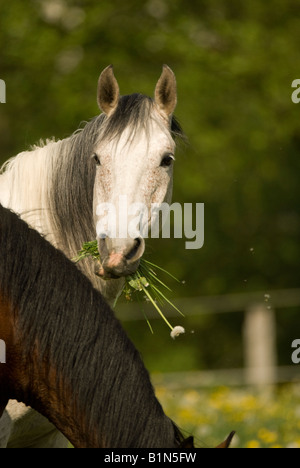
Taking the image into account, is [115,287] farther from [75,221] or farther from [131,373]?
[131,373]

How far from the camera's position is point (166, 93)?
176 inches

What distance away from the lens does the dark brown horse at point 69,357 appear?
2863 millimetres

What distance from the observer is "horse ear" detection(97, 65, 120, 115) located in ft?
14.4

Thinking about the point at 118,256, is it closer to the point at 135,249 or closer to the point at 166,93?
the point at 135,249

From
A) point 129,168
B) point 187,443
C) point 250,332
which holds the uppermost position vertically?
point 250,332

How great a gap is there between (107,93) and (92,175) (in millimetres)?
456

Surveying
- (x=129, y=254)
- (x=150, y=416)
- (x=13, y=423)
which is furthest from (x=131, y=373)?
(x=13, y=423)

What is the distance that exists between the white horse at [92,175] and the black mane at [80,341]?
1.01m

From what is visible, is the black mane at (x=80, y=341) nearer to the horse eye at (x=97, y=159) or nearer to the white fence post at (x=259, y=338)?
the horse eye at (x=97, y=159)

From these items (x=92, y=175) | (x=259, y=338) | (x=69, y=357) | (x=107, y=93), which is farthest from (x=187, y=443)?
(x=259, y=338)

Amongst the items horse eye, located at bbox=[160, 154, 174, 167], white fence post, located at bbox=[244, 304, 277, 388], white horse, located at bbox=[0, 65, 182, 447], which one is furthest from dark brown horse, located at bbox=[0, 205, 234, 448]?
white fence post, located at bbox=[244, 304, 277, 388]

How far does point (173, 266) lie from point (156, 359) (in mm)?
1562

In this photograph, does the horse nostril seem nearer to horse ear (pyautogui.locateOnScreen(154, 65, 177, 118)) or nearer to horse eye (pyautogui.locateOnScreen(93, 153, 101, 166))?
horse eye (pyautogui.locateOnScreen(93, 153, 101, 166))

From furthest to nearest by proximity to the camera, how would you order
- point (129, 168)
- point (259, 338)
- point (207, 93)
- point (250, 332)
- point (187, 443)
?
1. point (207, 93)
2. point (250, 332)
3. point (259, 338)
4. point (129, 168)
5. point (187, 443)
